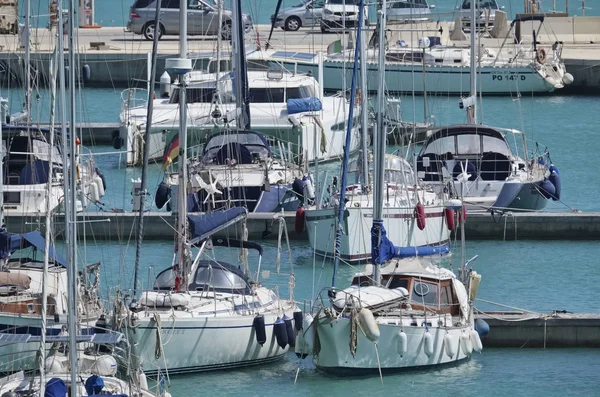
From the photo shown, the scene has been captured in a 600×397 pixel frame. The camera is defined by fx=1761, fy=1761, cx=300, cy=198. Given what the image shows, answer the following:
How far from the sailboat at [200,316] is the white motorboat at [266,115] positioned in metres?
14.6

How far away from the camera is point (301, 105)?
45.2m

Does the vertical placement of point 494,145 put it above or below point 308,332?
above

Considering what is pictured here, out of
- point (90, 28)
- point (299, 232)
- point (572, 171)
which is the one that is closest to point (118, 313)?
point (299, 232)

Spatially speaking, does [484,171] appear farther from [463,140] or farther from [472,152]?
[463,140]

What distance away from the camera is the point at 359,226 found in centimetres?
3338

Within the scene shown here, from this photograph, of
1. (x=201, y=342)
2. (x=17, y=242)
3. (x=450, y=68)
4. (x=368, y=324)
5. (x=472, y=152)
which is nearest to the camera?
(x=368, y=324)

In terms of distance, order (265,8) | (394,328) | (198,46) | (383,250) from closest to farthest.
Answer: (394,328)
(383,250)
(198,46)
(265,8)

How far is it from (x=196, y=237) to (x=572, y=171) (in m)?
20.2

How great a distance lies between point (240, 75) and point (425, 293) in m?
14.4

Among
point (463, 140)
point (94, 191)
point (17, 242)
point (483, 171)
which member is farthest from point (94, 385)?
point (463, 140)

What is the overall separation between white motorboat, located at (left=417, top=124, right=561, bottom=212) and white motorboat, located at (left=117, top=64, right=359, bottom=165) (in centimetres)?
449

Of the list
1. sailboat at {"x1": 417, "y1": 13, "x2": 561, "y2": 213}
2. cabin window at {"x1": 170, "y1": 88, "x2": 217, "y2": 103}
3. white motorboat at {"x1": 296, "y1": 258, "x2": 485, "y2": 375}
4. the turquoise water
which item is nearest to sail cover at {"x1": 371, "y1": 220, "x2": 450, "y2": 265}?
white motorboat at {"x1": 296, "y1": 258, "x2": 485, "y2": 375}

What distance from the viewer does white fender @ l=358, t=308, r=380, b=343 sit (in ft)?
83.1

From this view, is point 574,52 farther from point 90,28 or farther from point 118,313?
point 118,313
